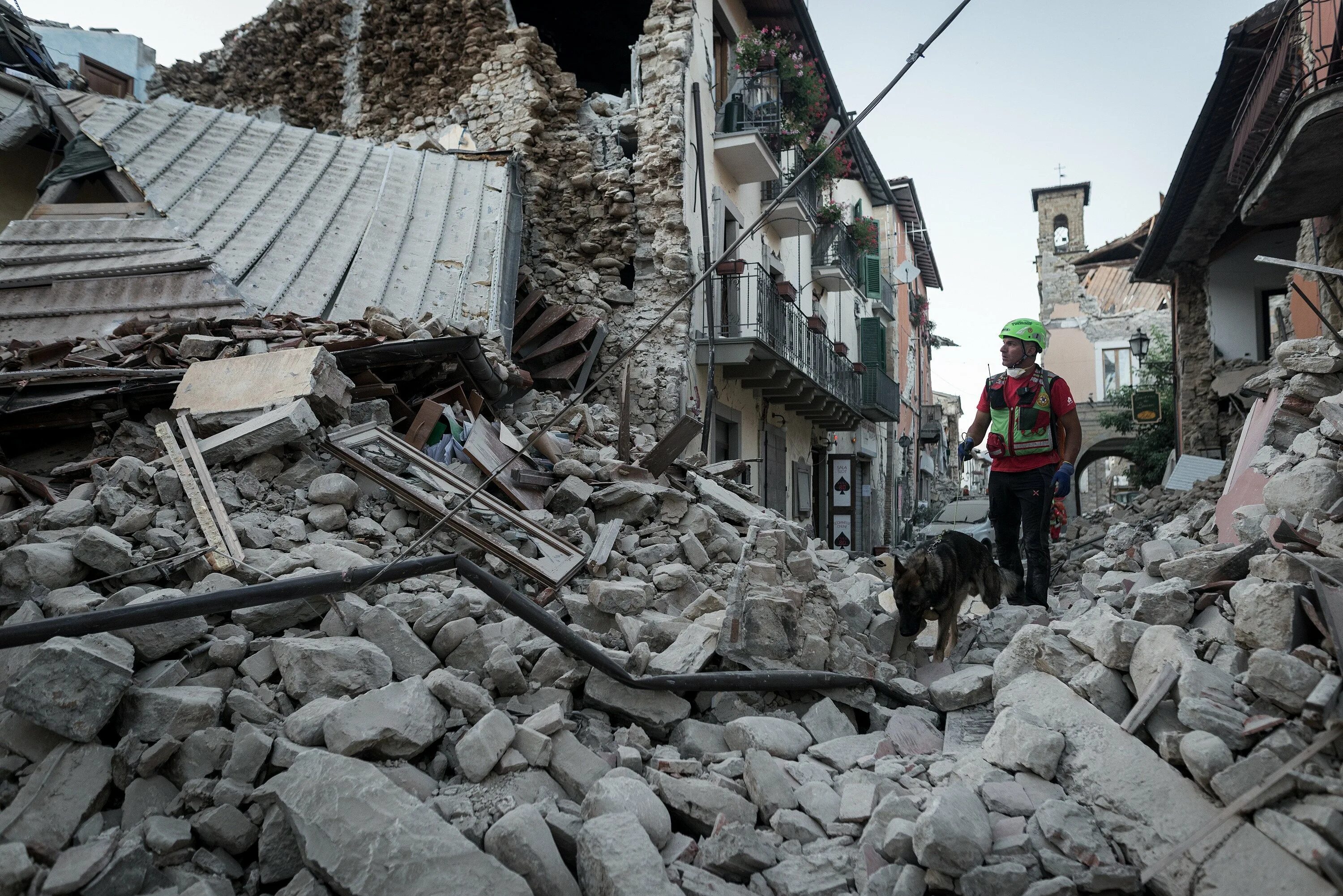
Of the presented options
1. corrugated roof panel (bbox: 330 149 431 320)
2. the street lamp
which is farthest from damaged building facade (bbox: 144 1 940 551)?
the street lamp

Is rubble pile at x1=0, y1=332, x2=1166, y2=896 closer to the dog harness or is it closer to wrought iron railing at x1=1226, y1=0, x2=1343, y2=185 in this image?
the dog harness

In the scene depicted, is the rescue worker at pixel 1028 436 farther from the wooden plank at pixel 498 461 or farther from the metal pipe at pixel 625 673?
the wooden plank at pixel 498 461

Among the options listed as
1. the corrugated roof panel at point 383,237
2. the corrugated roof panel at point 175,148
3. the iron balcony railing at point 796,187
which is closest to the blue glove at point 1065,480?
the iron balcony railing at point 796,187

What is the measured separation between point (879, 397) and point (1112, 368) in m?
13.3

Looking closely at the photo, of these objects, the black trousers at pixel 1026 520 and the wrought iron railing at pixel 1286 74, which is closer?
the black trousers at pixel 1026 520

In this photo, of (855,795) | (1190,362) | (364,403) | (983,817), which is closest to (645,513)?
(364,403)

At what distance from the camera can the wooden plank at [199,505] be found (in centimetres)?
328

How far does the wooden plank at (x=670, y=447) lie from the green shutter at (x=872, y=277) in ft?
57.1

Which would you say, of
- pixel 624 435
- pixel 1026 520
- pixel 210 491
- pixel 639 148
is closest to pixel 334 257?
pixel 624 435

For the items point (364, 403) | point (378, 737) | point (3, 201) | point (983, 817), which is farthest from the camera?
point (3, 201)

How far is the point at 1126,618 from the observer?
294 cm

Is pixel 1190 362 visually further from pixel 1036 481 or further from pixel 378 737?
pixel 378 737

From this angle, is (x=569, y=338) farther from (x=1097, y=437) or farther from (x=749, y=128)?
(x=1097, y=437)

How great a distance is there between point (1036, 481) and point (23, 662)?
4.98m
